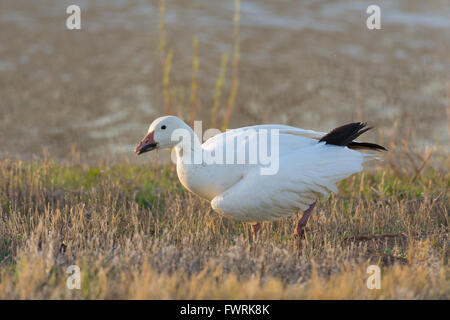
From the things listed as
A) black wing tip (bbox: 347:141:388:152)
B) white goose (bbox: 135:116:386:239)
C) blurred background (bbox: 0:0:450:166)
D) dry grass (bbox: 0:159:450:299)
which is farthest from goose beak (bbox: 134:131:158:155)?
blurred background (bbox: 0:0:450:166)

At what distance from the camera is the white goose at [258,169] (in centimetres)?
543

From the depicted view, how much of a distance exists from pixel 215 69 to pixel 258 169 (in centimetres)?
1000

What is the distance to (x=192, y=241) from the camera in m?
5.69

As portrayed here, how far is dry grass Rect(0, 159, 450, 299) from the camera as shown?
4.26m

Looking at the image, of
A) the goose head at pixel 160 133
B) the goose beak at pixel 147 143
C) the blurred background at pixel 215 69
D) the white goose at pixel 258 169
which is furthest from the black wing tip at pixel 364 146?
the blurred background at pixel 215 69

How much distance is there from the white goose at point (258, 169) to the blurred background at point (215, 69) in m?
4.60

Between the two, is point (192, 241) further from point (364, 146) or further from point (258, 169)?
point (364, 146)

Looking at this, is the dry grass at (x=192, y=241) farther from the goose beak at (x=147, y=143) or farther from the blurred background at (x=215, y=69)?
the blurred background at (x=215, y=69)

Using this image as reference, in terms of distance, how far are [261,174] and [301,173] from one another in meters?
0.42

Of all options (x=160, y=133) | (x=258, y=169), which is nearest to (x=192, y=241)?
(x=258, y=169)
